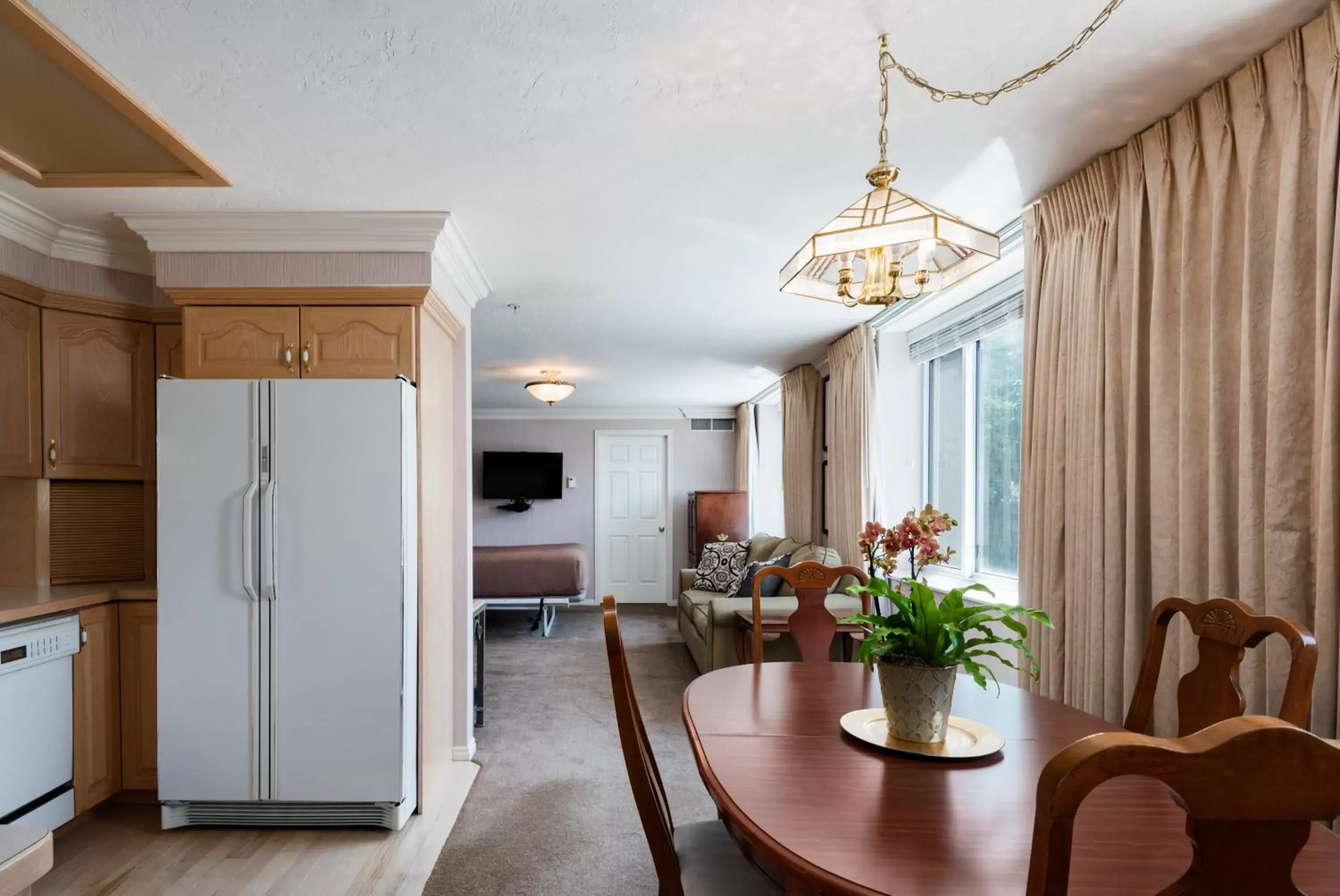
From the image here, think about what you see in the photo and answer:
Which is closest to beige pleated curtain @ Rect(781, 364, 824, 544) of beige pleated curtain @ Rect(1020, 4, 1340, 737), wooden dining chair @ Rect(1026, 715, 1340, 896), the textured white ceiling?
the textured white ceiling

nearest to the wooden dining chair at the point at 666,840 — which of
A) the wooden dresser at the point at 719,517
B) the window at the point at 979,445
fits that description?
the window at the point at 979,445

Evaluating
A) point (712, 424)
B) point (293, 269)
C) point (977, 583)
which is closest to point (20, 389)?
point (293, 269)

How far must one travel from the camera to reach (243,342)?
9.47ft

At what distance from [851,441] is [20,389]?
13.6 feet

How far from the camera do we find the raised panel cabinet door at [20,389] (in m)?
2.81

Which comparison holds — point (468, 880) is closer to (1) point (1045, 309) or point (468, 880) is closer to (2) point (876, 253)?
(2) point (876, 253)

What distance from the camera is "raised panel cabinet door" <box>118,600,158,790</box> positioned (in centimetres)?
296

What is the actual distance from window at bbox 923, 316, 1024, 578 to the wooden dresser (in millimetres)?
3870

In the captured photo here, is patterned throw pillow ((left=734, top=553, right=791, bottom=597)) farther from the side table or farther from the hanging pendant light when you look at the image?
the hanging pendant light

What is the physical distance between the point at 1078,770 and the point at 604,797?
2.87 meters

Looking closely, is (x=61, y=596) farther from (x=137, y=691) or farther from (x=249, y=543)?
(x=249, y=543)

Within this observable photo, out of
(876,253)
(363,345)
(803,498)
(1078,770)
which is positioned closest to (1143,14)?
(876,253)

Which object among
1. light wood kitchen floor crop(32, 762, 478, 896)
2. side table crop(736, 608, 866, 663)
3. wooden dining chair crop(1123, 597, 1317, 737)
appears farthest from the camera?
side table crop(736, 608, 866, 663)

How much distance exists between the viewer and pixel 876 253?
1.67 metres
